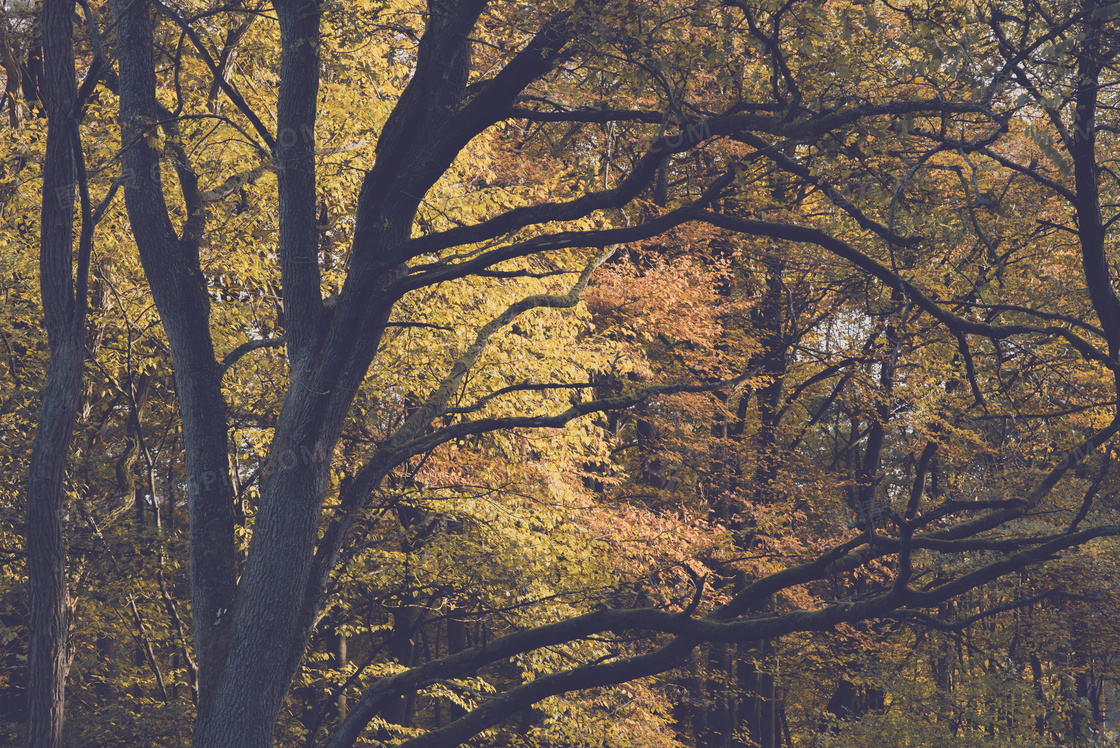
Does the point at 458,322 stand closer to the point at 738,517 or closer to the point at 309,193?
the point at 309,193

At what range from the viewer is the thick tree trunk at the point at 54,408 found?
22.6 feet

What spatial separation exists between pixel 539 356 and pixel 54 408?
243 inches

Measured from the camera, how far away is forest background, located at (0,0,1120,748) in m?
5.36

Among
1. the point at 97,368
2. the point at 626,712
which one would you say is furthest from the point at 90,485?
the point at 626,712

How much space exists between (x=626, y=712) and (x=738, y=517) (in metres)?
4.09

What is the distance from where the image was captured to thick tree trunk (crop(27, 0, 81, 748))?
6.89m

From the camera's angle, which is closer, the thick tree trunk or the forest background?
the forest background

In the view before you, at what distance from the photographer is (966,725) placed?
14.6 m

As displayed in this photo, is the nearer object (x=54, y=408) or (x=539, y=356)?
(x=54, y=408)

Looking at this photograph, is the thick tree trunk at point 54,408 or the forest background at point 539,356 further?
the thick tree trunk at point 54,408

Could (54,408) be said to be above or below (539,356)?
below

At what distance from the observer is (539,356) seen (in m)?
11.8

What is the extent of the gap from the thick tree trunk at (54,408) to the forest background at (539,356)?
1.2 inches

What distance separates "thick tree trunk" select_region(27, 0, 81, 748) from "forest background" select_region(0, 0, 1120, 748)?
0.03m
